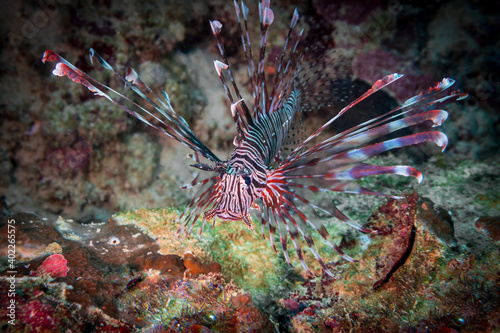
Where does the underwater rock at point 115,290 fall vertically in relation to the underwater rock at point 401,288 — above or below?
below

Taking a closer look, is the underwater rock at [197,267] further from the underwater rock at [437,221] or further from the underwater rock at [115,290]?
the underwater rock at [437,221]

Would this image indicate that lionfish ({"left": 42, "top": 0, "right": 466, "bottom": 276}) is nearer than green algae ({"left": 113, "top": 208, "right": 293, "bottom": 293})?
Yes

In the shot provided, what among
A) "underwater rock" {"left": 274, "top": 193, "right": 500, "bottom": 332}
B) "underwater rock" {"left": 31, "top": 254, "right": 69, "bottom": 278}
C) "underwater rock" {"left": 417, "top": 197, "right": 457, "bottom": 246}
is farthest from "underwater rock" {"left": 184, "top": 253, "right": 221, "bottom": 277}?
"underwater rock" {"left": 417, "top": 197, "right": 457, "bottom": 246}

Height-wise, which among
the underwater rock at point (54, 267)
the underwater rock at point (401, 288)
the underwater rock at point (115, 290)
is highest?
the underwater rock at point (401, 288)

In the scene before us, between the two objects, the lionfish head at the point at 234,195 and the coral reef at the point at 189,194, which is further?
the lionfish head at the point at 234,195

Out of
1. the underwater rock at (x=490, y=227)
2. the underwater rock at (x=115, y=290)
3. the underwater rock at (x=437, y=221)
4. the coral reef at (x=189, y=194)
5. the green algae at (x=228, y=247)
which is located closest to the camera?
the underwater rock at (x=115, y=290)

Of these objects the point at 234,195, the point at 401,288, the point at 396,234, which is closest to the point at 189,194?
the point at 234,195

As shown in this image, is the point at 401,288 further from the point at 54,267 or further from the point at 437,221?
the point at 54,267

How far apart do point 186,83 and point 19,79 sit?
3.63 meters

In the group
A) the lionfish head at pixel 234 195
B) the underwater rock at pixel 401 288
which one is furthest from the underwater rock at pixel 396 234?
the lionfish head at pixel 234 195

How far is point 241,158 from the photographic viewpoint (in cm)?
280

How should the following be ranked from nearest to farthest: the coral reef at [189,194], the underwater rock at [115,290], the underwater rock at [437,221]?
the underwater rock at [115,290] → the coral reef at [189,194] → the underwater rock at [437,221]

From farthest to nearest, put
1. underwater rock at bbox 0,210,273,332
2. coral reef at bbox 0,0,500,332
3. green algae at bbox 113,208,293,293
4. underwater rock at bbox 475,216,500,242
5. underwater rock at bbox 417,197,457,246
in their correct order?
green algae at bbox 113,208,293,293 → underwater rock at bbox 475,216,500,242 → underwater rock at bbox 417,197,457,246 → coral reef at bbox 0,0,500,332 → underwater rock at bbox 0,210,273,332

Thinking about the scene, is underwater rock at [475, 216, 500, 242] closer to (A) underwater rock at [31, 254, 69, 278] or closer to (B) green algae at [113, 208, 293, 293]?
(B) green algae at [113, 208, 293, 293]
